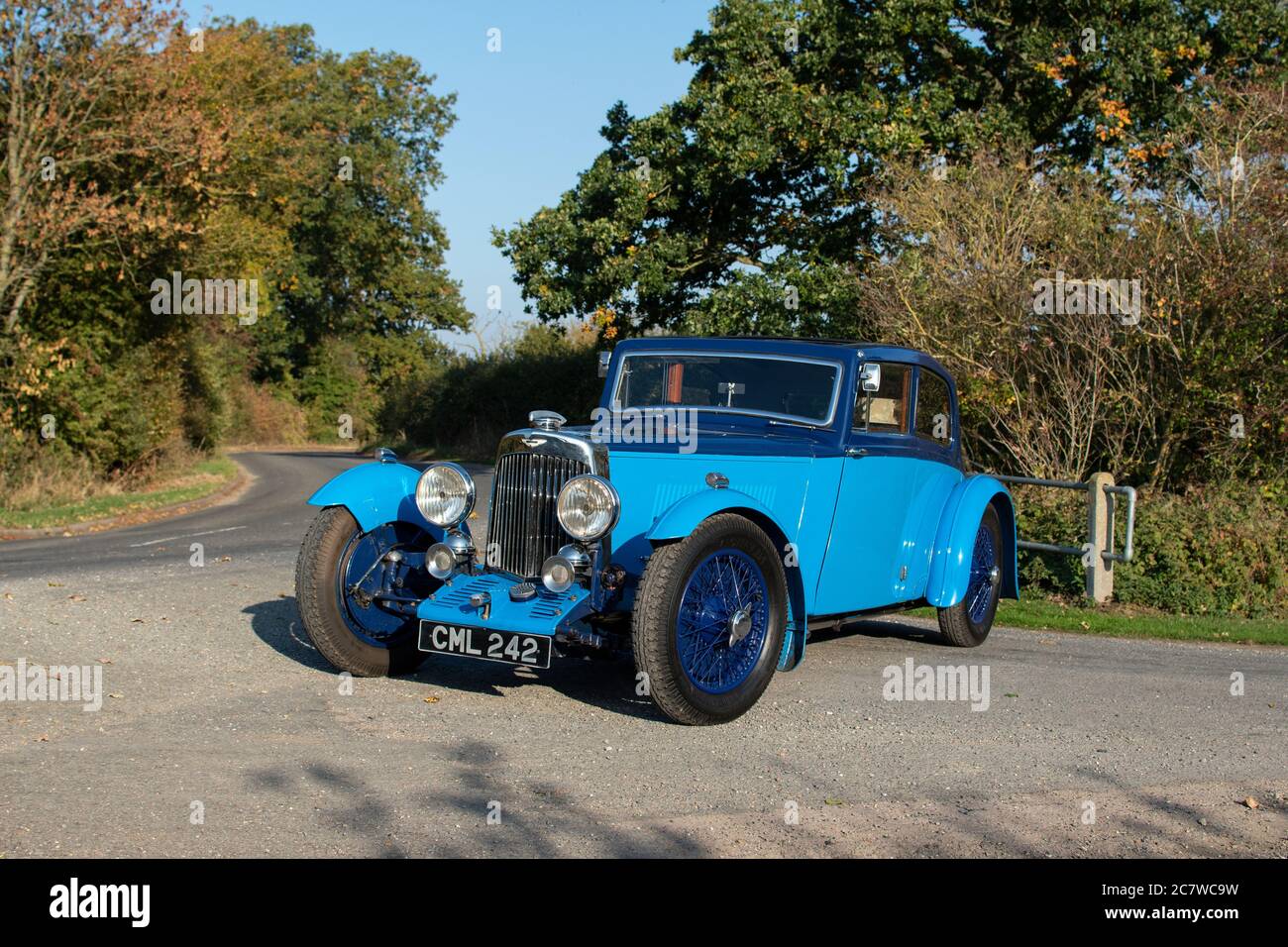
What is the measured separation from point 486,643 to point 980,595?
4.45 m

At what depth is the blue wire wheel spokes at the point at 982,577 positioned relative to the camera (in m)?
9.16

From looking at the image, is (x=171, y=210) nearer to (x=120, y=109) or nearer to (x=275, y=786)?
(x=120, y=109)

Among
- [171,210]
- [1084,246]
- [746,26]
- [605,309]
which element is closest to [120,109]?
[171,210]

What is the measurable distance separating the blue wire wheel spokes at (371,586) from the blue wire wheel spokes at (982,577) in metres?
4.14

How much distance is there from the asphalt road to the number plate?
36cm

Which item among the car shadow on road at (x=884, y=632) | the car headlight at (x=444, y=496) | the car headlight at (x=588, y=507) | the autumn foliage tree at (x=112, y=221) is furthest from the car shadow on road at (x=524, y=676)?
the autumn foliage tree at (x=112, y=221)

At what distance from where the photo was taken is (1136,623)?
34.4ft

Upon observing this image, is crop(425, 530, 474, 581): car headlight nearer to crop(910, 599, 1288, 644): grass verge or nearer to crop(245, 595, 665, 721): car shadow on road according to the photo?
crop(245, 595, 665, 721): car shadow on road

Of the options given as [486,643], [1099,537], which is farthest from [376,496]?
[1099,537]

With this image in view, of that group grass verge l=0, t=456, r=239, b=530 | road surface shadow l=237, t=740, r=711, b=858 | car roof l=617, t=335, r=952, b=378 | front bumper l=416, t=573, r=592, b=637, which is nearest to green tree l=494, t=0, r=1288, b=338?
grass verge l=0, t=456, r=239, b=530

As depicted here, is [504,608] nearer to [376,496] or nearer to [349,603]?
[349,603]

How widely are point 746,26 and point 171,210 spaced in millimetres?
10539

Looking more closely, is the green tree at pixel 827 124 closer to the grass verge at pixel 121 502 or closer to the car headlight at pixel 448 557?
the grass verge at pixel 121 502

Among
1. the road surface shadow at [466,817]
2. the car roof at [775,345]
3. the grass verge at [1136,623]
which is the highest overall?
the car roof at [775,345]
